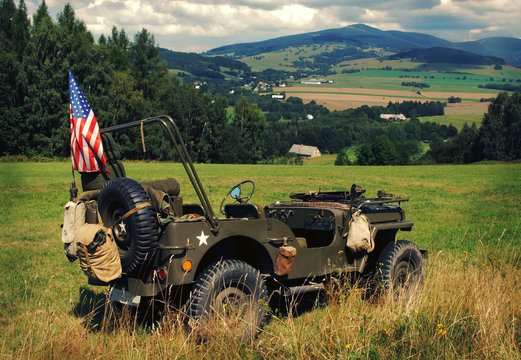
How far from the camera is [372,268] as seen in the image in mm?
7359

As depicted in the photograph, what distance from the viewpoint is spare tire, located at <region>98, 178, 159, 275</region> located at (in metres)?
4.92

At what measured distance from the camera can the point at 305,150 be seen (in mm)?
118000

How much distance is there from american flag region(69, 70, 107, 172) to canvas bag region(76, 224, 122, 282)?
4.75 ft

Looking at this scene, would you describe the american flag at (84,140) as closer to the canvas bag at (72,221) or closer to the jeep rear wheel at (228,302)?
the canvas bag at (72,221)

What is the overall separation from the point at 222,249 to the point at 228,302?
0.86 m

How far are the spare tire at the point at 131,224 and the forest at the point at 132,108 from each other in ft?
168

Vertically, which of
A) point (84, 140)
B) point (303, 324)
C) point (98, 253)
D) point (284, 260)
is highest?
point (84, 140)

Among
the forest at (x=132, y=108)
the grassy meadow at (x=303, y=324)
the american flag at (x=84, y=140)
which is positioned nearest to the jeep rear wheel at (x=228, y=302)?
the grassy meadow at (x=303, y=324)

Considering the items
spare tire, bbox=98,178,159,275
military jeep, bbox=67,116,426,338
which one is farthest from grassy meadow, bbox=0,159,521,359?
spare tire, bbox=98,178,159,275

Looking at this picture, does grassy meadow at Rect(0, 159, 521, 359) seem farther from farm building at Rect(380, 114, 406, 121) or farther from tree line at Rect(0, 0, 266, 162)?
farm building at Rect(380, 114, 406, 121)

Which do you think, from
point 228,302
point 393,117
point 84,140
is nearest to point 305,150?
point 393,117

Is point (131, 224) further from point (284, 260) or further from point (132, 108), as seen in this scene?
point (132, 108)

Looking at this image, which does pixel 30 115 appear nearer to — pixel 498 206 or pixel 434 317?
pixel 498 206

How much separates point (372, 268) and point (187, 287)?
9.61 ft
